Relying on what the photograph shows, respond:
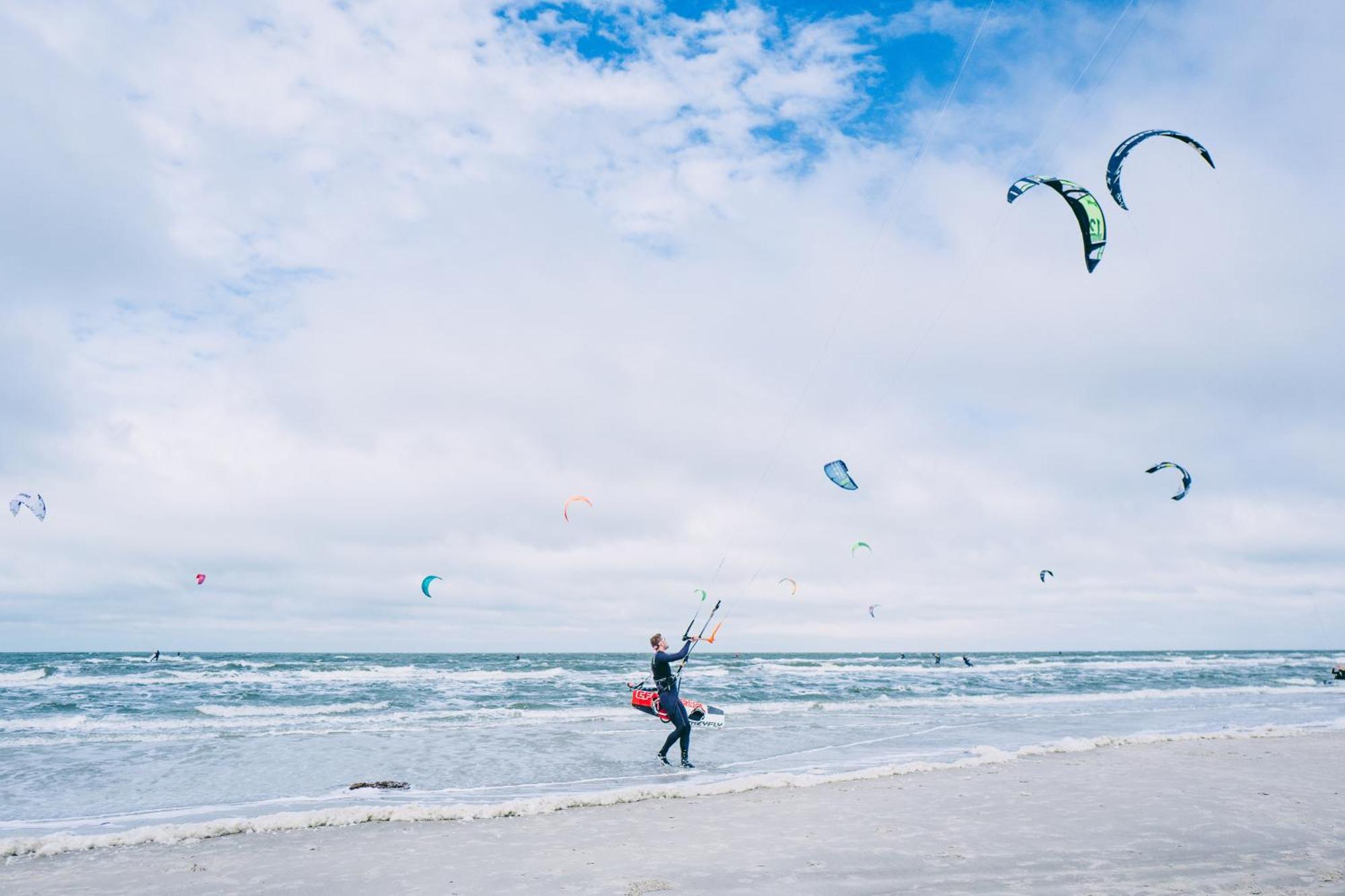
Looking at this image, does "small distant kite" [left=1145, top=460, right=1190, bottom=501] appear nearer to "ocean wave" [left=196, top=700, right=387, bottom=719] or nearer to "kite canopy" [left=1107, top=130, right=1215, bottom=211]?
"kite canopy" [left=1107, top=130, right=1215, bottom=211]

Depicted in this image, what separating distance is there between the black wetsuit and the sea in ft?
1.44

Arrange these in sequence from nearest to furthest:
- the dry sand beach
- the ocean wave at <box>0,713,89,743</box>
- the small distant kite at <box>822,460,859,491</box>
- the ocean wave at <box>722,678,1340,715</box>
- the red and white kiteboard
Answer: the dry sand beach
the red and white kiteboard
the small distant kite at <box>822,460,859,491</box>
the ocean wave at <box>0,713,89,743</box>
the ocean wave at <box>722,678,1340,715</box>

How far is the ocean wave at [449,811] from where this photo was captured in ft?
22.8

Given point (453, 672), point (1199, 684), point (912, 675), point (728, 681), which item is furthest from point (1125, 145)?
point (453, 672)

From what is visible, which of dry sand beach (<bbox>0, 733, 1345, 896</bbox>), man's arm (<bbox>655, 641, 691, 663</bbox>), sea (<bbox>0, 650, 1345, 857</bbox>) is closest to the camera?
dry sand beach (<bbox>0, 733, 1345, 896</bbox>)

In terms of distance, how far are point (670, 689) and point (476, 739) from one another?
536 cm

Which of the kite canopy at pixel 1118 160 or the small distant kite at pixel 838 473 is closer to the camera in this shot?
the kite canopy at pixel 1118 160

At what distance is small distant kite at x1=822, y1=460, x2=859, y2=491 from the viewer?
13.5 m

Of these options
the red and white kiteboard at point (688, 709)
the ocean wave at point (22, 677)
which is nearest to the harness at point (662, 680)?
the red and white kiteboard at point (688, 709)

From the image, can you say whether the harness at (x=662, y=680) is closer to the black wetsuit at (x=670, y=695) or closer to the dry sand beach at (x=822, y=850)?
the black wetsuit at (x=670, y=695)

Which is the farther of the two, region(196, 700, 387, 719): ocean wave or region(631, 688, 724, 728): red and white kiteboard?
region(196, 700, 387, 719): ocean wave

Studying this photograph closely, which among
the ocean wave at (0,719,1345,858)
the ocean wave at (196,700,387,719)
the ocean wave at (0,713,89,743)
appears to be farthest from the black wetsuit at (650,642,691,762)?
the ocean wave at (0,713,89,743)

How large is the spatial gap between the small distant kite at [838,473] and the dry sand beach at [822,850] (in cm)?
543

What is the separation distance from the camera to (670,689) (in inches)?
426
